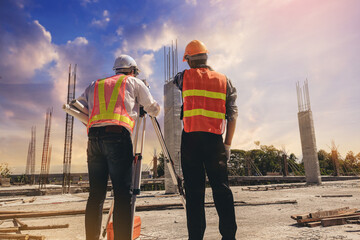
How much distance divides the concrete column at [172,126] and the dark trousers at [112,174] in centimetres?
743

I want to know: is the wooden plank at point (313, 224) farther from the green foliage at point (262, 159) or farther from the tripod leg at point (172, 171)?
the green foliage at point (262, 159)

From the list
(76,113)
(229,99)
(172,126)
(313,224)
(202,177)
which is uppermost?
(172,126)

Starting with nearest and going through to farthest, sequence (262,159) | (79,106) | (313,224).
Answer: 1. (79,106)
2. (313,224)
3. (262,159)

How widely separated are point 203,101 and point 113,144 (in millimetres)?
956

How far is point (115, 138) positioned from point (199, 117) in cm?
82

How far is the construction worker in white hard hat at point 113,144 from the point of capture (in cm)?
221

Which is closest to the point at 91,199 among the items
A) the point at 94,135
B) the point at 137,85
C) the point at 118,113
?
the point at 94,135

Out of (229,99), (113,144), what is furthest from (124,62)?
(229,99)

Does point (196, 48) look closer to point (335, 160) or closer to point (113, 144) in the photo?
point (113, 144)

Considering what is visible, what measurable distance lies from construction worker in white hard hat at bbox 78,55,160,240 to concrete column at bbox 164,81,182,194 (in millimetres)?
7417

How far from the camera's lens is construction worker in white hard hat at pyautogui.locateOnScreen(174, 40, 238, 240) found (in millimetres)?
2219

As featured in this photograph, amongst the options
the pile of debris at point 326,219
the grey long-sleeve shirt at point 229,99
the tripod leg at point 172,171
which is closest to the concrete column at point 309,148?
the pile of debris at point 326,219

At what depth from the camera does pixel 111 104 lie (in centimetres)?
231

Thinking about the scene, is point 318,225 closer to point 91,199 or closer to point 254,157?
point 91,199
